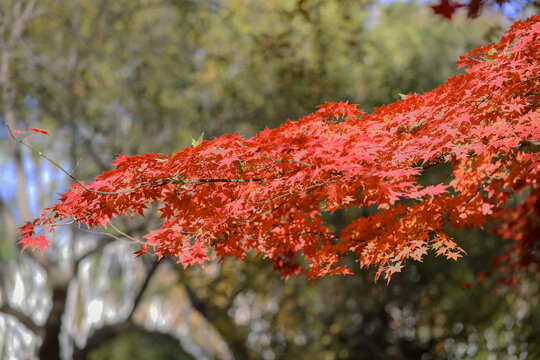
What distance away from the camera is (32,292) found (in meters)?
10.6

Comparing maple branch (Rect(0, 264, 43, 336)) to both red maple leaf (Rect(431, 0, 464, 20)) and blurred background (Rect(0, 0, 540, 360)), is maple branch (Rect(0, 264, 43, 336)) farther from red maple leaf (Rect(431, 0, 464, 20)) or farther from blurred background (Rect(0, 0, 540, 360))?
red maple leaf (Rect(431, 0, 464, 20))

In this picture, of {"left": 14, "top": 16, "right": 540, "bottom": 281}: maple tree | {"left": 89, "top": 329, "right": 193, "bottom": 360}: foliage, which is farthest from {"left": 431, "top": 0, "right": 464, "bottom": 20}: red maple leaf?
{"left": 89, "top": 329, "right": 193, "bottom": 360}: foliage

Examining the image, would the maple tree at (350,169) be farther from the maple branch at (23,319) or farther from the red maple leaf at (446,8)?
the maple branch at (23,319)

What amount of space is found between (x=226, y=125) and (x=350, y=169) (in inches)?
258

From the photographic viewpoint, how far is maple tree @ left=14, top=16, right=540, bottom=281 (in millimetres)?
2869

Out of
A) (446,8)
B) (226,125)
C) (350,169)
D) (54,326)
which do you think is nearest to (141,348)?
(54,326)

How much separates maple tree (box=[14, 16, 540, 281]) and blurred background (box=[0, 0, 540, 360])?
4.65 metres

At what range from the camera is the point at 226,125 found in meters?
9.11

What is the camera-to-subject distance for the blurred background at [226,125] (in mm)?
8156

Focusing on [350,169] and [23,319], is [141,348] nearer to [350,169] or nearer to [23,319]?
[23,319]

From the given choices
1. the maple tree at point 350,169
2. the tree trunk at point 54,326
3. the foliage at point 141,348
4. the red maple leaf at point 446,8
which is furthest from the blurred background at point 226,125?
the maple tree at point 350,169

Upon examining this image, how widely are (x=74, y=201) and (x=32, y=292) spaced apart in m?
8.73

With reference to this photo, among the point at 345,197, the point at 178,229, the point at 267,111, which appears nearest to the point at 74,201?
the point at 178,229

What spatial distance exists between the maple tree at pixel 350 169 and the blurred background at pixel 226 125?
4653 mm
